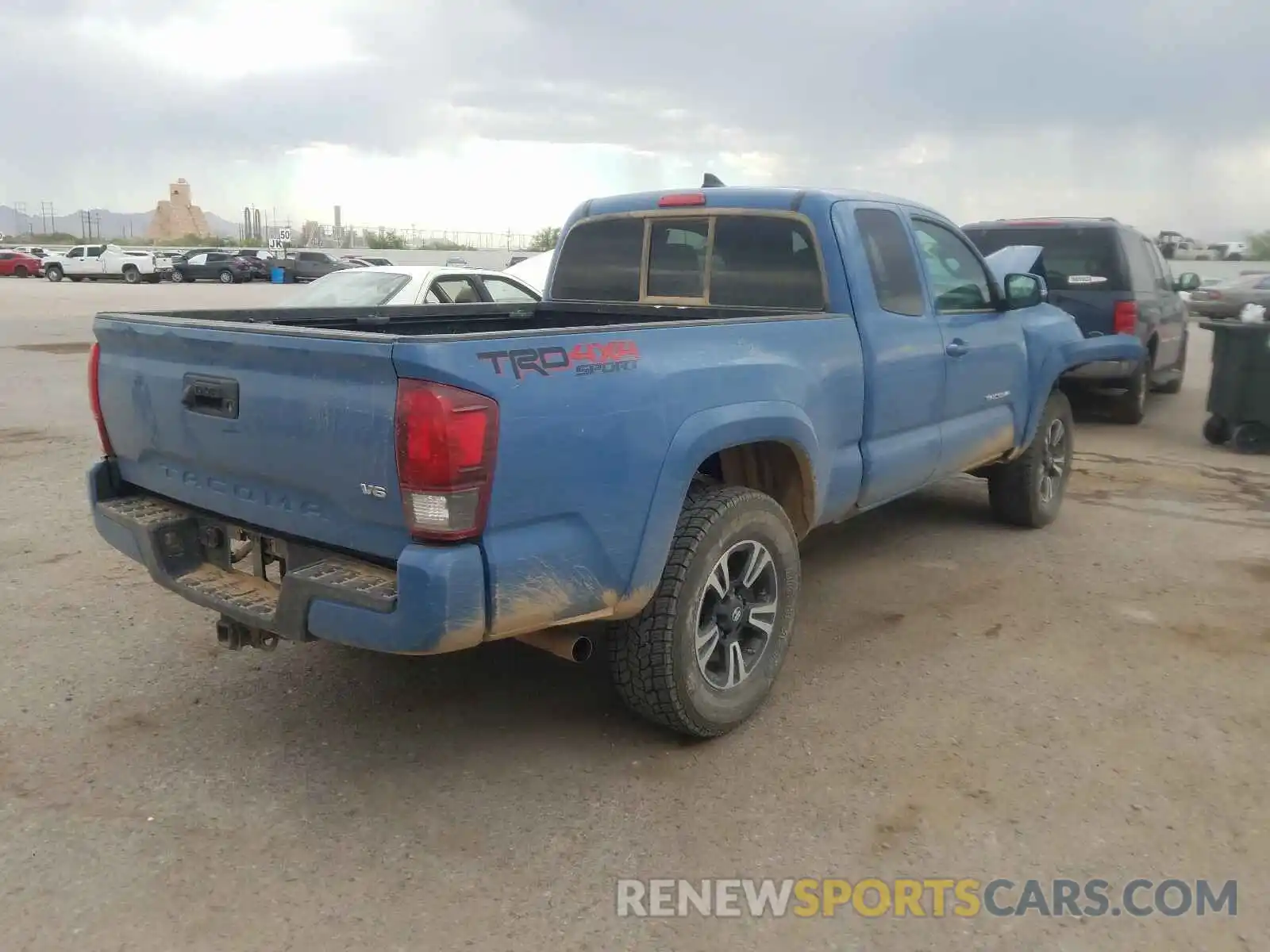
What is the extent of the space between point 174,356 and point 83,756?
1423 mm

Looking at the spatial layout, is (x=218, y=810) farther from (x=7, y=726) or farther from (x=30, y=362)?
(x=30, y=362)

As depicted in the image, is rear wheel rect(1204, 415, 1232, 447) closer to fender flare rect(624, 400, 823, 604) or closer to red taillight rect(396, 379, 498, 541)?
fender flare rect(624, 400, 823, 604)

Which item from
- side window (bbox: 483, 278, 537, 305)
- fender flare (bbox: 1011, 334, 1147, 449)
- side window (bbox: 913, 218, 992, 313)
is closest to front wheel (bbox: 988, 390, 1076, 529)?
fender flare (bbox: 1011, 334, 1147, 449)

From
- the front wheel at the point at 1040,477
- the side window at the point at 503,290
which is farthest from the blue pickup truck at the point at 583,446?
the side window at the point at 503,290

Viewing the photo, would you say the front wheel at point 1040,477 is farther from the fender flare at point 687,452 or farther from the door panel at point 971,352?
the fender flare at point 687,452

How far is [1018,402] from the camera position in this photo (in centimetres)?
609

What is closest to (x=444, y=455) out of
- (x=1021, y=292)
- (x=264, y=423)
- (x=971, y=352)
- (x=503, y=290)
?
(x=264, y=423)

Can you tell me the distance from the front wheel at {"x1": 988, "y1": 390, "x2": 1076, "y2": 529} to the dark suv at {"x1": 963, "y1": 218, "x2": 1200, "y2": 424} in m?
3.48

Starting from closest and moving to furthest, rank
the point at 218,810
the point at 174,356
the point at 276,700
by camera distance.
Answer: the point at 218,810
the point at 174,356
the point at 276,700

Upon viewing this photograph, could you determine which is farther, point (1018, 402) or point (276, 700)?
point (1018, 402)

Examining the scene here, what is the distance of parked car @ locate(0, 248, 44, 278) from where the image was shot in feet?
160

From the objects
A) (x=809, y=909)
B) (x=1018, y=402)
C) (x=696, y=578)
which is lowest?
(x=809, y=909)

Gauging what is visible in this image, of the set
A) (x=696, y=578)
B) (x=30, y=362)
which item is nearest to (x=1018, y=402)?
(x=696, y=578)

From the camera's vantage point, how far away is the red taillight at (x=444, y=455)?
281 cm
